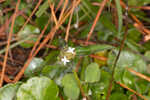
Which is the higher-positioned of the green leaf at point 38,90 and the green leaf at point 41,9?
the green leaf at point 41,9

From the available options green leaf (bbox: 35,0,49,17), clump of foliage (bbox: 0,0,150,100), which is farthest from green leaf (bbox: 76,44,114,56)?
green leaf (bbox: 35,0,49,17)

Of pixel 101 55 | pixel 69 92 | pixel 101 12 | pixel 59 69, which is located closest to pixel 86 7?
pixel 101 12

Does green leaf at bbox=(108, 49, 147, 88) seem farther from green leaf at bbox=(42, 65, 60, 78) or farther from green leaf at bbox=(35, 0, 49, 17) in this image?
green leaf at bbox=(35, 0, 49, 17)

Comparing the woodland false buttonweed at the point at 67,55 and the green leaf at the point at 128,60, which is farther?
the green leaf at the point at 128,60

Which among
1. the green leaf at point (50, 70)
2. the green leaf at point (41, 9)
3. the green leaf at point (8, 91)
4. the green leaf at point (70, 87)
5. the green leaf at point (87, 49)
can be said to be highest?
the green leaf at point (41, 9)

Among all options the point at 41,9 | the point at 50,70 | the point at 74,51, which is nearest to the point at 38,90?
the point at 50,70

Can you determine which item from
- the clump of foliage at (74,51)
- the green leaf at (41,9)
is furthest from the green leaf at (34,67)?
the green leaf at (41,9)

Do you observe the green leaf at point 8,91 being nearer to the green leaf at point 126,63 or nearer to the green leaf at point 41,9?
the green leaf at point 41,9

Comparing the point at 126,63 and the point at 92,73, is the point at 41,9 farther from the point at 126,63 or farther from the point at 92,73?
the point at 126,63
